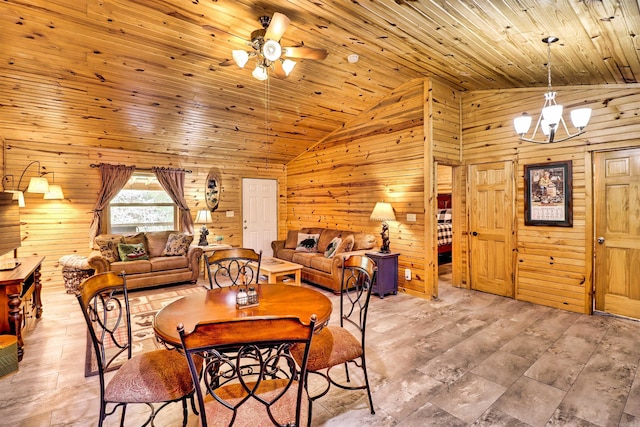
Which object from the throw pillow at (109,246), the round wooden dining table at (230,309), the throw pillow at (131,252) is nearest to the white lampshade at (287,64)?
the round wooden dining table at (230,309)

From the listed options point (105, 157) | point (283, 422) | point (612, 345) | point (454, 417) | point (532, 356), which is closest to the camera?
point (283, 422)

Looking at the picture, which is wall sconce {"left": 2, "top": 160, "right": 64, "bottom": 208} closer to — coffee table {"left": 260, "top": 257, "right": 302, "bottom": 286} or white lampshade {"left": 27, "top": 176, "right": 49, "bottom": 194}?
white lampshade {"left": 27, "top": 176, "right": 49, "bottom": 194}

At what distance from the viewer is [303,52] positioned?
297 centimetres

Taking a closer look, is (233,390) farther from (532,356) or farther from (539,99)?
(539,99)

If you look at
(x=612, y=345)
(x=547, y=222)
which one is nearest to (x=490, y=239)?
(x=547, y=222)

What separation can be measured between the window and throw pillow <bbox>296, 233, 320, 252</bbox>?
8.51ft

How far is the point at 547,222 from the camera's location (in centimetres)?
430

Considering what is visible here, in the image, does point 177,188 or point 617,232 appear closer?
point 617,232

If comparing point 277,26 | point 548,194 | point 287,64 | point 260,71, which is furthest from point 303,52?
point 548,194

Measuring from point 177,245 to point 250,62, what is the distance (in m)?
3.43

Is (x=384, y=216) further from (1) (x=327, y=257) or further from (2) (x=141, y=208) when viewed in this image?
(2) (x=141, y=208)

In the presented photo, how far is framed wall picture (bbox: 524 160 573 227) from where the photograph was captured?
4109 mm

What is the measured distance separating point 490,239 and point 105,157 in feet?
21.8

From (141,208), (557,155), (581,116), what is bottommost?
(141,208)
